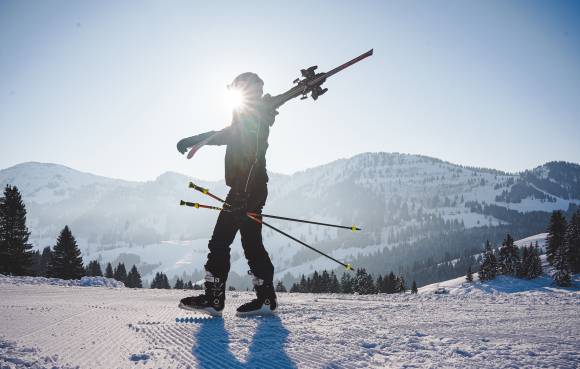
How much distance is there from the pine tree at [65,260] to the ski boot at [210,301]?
49204mm

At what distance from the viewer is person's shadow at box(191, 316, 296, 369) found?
2205 mm

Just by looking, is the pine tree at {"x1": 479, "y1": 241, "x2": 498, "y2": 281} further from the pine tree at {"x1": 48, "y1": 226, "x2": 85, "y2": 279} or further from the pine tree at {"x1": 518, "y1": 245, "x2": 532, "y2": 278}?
the pine tree at {"x1": 48, "y1": 226, "x2": 85, "y2": 279}

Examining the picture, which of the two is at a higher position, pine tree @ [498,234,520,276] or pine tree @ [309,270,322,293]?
pine tree @ [498,234,520,276]

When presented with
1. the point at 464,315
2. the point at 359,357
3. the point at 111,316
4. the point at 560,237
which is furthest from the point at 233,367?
the point at 560,237

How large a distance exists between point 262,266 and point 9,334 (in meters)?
2.80

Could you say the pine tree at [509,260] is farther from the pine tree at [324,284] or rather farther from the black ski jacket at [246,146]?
the black ski jacket at [246,146]

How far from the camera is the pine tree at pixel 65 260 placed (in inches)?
1820

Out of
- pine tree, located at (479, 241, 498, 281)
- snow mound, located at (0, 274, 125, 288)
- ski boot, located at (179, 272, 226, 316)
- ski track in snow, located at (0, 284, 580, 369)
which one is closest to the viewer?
ski track in snow, located at (0, 284, 580, 369)

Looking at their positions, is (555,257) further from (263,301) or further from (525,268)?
(263,301)

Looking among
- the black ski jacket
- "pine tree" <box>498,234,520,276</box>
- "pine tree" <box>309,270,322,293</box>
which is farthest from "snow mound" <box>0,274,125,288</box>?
"pine tree" <box>498,234,520,276</box>

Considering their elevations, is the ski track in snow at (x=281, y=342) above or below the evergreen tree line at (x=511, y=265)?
above

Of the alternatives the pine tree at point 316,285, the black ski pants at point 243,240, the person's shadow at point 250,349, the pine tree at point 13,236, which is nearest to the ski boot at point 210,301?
the black ski pants at point 243,240

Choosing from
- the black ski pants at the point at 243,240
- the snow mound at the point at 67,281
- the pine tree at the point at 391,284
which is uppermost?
the black ski pants at the point at 243,240

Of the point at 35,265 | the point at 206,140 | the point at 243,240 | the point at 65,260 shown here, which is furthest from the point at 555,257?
the point at 35,265
